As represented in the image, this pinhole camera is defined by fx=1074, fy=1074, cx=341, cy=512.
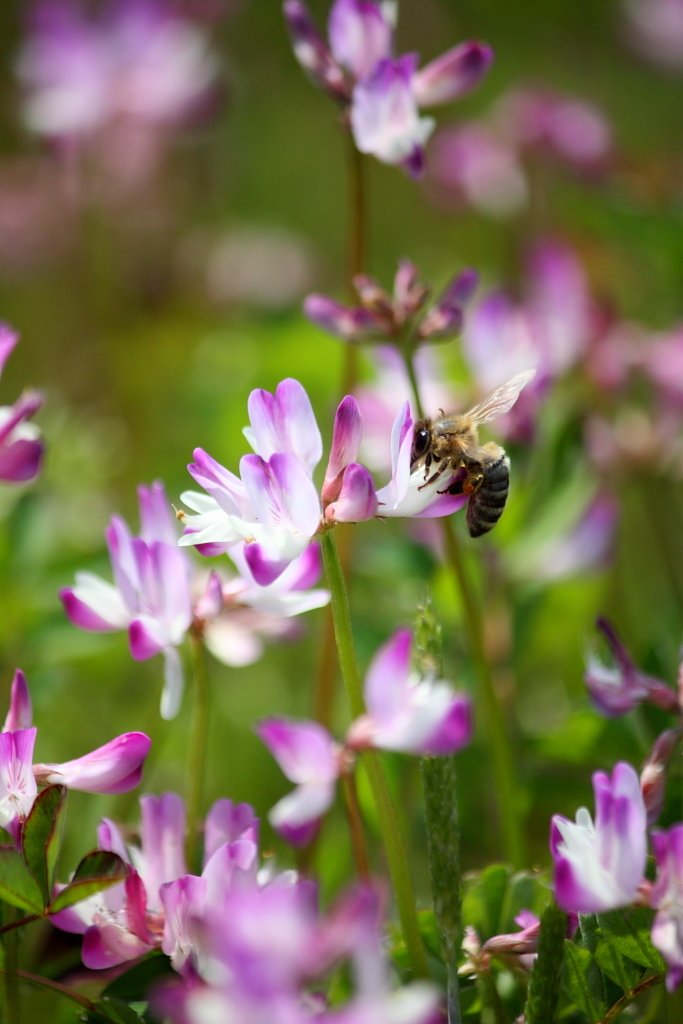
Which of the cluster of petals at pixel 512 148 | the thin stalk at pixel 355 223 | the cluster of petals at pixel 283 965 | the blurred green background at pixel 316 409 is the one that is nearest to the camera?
the cluster of petals at pixel 283 965

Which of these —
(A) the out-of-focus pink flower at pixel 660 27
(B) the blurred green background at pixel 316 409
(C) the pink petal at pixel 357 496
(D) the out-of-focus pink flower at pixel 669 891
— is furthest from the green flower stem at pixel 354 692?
(A) the out-of-focus pink flower at pixel 660 27

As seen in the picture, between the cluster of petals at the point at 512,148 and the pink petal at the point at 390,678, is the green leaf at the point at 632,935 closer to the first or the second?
the pink petal at the point at 390,678

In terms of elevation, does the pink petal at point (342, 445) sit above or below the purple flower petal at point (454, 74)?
below

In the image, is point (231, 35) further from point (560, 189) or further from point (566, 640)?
point (566, 640)

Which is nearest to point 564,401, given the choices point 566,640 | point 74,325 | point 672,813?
point 566,640

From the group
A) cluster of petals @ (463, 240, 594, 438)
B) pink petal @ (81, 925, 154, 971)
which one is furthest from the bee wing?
pink petal @ (81, 925, 154, 971)

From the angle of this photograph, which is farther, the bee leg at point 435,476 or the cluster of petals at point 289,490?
the bee leg at point 435,476
